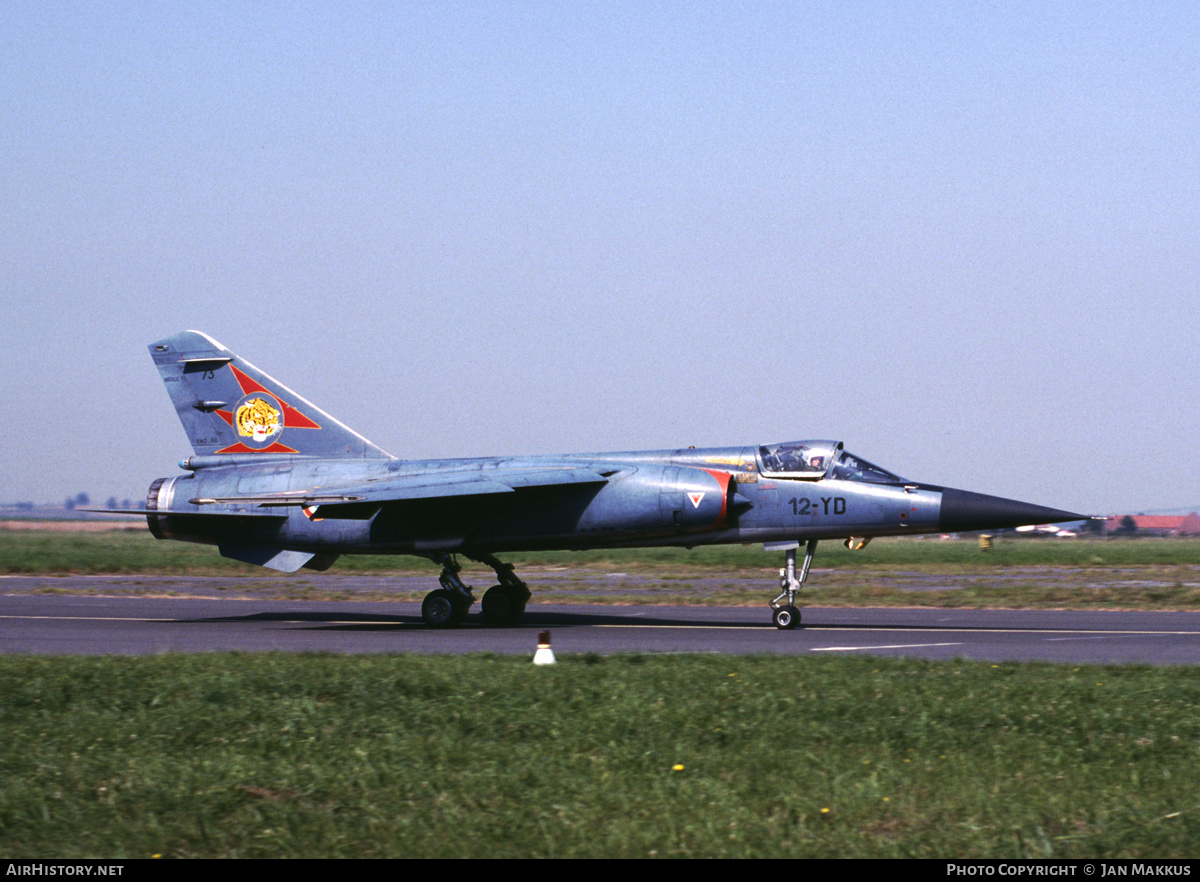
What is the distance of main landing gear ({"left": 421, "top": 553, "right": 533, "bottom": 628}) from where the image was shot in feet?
66.2

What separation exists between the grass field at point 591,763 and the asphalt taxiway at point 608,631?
377 cm

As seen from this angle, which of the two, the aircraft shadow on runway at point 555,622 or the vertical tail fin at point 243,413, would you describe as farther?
the vertical tail fin at point 243,413

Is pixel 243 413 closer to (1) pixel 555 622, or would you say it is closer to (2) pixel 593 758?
(1) pixel 555 622

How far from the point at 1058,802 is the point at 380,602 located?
20.8 meters

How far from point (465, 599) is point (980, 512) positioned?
888 cm

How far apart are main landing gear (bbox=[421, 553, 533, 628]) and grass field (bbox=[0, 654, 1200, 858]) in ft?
29.5

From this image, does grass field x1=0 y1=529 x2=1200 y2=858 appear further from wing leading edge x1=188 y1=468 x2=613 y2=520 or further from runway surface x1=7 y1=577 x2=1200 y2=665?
wing leading edge x1=188 y1=468 x2=613 y2=520

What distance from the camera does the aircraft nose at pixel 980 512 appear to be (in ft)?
58.5

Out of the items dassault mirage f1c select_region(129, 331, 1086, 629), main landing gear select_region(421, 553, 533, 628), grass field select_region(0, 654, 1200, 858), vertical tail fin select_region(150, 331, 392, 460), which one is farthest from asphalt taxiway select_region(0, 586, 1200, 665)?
grass field select_region(0, 654, 1200, 858)

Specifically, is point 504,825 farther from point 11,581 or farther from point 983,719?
point 11,581

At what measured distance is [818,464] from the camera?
18.9 metres

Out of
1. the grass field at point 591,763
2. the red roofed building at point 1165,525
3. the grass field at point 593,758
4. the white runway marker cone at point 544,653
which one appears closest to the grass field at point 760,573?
the white runway marker cone at point 544,653

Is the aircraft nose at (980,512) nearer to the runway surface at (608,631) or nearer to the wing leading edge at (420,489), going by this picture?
the runway surface at (608,631)

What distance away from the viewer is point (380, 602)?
1024 inches
